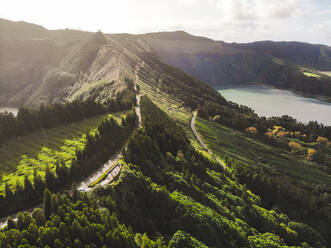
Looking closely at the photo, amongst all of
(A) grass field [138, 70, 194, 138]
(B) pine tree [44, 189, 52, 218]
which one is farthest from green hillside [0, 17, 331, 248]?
(A) grass field [138, 70, 194, 138]

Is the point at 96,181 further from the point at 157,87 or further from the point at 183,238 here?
the point at 157,87

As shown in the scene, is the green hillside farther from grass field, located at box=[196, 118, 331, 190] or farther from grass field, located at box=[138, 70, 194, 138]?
grass field, located at box=[138, 70, 194, 138]

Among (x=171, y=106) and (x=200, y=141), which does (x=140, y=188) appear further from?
(x=171, y=106)

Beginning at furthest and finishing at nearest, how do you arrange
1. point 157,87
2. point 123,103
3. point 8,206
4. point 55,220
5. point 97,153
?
point 157,87 < point 123,103 < point 97,153 < point 8,206 < point 55,220

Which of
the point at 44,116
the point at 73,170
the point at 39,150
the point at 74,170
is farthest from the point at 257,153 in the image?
the point at 44,116

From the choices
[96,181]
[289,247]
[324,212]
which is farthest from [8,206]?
[324,212]
